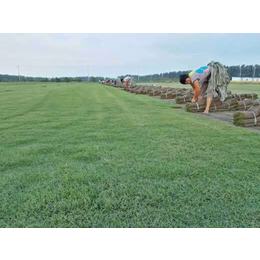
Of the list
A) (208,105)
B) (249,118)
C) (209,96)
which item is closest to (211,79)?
(209,96)

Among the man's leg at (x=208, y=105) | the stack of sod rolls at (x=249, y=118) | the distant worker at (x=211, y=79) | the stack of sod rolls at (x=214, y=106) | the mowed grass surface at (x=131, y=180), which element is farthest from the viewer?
the stack of sod rolls at (x=214, y=106)

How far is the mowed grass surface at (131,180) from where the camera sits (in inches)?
75.6

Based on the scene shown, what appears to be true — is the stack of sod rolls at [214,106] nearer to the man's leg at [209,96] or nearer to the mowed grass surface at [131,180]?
the man's leg at [209,96]

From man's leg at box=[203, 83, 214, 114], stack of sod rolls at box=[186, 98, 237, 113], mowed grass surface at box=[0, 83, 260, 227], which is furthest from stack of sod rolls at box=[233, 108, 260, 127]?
stack of sod rolls at box=[186, 98, 237, 113]

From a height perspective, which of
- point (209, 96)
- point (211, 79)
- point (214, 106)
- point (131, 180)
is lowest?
point (131, 180)

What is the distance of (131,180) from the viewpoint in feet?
8.43

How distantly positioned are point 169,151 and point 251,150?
1.53 meters

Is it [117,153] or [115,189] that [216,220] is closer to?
[115,189]

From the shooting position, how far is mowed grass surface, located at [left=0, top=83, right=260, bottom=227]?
1920 millimetres

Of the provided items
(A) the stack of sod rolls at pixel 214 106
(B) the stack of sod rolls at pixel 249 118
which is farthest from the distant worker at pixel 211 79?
(B) the stack of sod rolls at pixel 249 118

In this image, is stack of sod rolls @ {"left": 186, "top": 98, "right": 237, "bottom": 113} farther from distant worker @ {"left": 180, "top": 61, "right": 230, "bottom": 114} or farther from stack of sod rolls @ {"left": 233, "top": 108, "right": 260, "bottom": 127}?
stack of sod rolls @ {"left": 233, "top": 108, "right": 260, "bottom": 127}

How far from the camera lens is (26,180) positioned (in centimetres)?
260

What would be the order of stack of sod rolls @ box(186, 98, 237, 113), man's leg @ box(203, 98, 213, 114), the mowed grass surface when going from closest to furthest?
the mowed grass surface → man's leg @ box(203, 98, 213, 114) → stack of sod rolls @ box(186, 98, 237, 113)

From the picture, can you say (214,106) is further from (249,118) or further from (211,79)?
(249,118)
